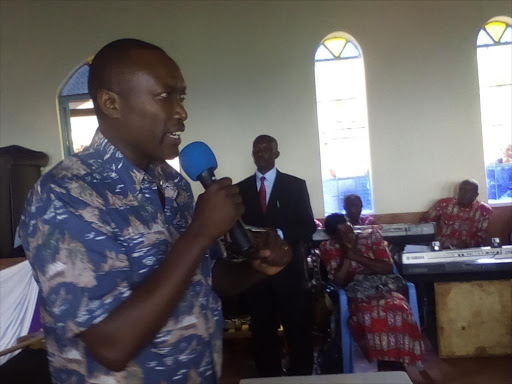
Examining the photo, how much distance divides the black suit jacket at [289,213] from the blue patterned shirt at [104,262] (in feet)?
7.47

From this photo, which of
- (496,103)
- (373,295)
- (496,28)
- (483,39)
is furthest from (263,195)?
(496,28)

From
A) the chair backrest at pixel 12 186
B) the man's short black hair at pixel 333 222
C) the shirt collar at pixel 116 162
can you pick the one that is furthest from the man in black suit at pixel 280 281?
the shirt collar at pixel 116 162

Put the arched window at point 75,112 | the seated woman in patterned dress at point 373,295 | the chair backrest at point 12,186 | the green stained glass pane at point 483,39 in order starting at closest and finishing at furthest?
the seated woman in patterned dress at point 373,295
the chair backrest at point 12,186
the green stained glass pane at point 483,39
the arched window at point 75,112

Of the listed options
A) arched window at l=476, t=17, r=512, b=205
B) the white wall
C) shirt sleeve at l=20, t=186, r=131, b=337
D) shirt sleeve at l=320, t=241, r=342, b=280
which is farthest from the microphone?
arched window at l=476, t=17, r=512, b=205

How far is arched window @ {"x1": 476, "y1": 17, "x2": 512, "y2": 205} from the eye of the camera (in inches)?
202

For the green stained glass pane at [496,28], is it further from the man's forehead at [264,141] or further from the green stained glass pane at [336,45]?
the man's forehead at [264,141]

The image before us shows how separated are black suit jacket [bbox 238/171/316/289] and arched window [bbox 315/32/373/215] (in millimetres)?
1797

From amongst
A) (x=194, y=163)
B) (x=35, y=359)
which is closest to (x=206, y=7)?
(x=35, y=359)

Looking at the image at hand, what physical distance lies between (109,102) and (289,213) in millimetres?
2550

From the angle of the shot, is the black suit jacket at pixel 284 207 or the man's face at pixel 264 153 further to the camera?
the man's face at pixel 264 153

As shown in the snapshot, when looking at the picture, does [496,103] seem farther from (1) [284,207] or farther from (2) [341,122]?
(1) [284,207]

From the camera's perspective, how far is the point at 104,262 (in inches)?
31.8

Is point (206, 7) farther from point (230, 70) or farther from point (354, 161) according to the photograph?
point (354, 161)

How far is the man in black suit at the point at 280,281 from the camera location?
3.28 m
